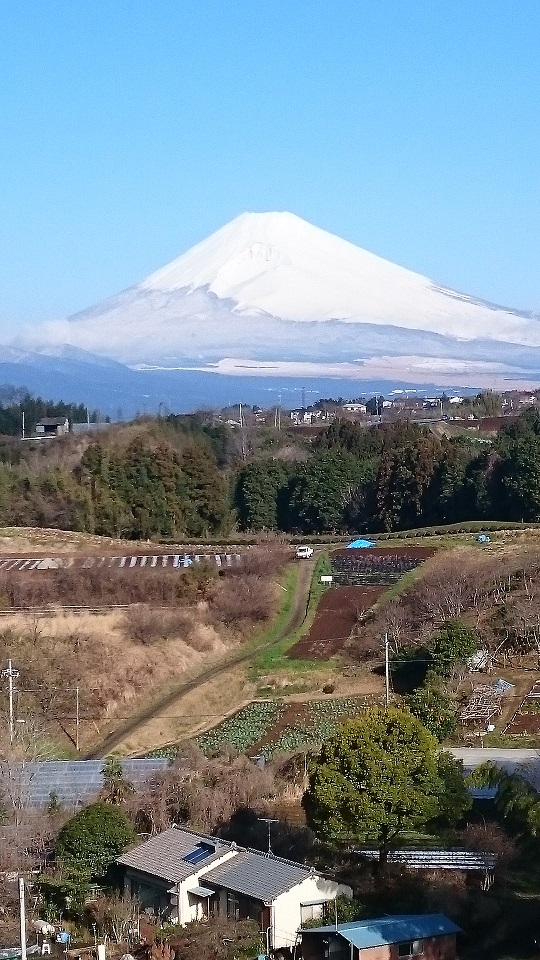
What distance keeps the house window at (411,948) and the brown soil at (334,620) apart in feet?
34.6

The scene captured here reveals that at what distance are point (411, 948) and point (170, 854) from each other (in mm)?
2491

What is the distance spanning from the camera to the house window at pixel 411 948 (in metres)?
10.0

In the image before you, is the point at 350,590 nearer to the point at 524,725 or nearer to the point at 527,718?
the point at 527,718

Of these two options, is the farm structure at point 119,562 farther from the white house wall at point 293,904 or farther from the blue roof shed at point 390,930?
the blue roof shed at point 390,930

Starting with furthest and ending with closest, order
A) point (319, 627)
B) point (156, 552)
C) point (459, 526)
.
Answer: point (459, 526) < point (156, 552) < point (319, 627)

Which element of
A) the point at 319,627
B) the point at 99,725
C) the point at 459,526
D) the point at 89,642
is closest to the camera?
the point at 99,725

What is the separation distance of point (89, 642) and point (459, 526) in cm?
1306

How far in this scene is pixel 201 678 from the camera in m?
20.2

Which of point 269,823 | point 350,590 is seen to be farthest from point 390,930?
point 350,590

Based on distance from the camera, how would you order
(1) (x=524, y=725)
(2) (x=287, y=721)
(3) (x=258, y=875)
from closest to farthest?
1. (3) (x=258, y=875)
2. (1) (x=524, y=725)
3. (2) (x=287, y=721)

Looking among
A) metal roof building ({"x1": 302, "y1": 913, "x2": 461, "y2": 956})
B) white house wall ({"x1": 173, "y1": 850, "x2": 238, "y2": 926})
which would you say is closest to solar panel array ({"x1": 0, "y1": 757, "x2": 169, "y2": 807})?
white house wall ({"x1": 173, "y1": 850, "x2": 238, "y2": 926})

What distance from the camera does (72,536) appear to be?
1217 inches

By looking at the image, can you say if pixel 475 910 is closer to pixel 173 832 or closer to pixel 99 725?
pixel 173 832

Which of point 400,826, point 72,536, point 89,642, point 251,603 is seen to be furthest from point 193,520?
point 400,826
